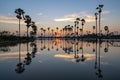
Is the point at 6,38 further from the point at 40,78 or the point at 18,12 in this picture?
the point at 40,78

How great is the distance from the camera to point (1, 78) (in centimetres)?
1170

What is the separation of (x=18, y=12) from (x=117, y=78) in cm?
7898

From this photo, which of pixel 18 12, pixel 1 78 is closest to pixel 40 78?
pixel 1 78

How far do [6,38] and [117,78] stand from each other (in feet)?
211

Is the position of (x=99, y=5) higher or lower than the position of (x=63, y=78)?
higher

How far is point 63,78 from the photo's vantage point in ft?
38.6

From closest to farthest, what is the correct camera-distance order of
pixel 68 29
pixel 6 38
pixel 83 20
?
pixel 6 38
pixel 83 20
pixel 68 29

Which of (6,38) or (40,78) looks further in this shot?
(6,38)

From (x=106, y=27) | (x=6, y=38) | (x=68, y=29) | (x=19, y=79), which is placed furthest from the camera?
(x=68, y=29)

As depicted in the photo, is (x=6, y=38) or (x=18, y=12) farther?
(x=18, y=12)

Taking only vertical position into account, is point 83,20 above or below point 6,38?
above

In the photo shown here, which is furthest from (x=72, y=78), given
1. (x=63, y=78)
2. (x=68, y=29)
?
(x=68, y=29)

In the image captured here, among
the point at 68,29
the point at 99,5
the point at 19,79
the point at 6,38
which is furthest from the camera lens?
the point at 68,29

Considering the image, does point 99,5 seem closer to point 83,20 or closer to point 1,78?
point 83,20
